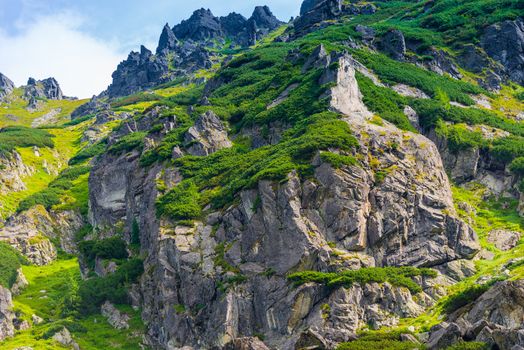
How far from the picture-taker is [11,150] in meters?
122

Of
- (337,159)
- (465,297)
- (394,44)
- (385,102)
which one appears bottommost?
(465,297)

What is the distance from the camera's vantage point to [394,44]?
10469 cm

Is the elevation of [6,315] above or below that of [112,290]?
below

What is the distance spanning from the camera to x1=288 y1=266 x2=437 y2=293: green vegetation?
49.0 meters

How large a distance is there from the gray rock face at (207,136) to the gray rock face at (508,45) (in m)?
53.1

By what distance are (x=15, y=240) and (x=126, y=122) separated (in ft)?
123

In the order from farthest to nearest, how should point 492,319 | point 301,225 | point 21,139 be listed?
1. point 21,139
2. point 301,225
3. point 492,319

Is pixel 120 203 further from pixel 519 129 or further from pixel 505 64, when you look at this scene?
pixel 505 64

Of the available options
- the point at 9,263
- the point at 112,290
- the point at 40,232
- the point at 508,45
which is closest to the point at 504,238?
the point at 112,290

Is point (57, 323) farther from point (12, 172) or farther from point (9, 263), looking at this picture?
point (12, 172)

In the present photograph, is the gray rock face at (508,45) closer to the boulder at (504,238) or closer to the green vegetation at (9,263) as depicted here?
the boulder at (504,238)

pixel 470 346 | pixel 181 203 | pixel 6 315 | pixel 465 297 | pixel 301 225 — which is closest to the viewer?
pixel 470 346

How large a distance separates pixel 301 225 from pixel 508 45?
7175cm

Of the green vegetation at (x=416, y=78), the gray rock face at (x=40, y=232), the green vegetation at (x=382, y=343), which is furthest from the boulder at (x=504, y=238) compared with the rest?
the gray rock face at (x=40, y=232)
